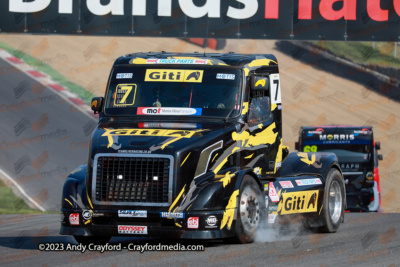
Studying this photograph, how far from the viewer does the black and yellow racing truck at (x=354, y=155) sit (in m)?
22.2

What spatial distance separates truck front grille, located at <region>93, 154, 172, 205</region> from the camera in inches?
386

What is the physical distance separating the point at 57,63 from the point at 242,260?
27025mm

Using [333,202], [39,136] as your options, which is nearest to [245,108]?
[333,202]

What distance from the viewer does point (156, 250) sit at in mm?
9977

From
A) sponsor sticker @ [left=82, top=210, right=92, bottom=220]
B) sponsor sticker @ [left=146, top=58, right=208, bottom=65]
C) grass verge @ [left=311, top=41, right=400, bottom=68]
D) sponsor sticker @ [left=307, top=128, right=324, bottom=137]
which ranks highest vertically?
sponsor sticker @ [left=146, top=58, right=208, bottom=65]

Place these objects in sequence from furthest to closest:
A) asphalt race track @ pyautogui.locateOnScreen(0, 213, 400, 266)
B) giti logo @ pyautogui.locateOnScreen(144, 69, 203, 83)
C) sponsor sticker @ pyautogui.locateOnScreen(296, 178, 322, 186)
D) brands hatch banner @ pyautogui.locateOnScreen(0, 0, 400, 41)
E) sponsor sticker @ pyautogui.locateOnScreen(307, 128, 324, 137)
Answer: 1. brands hatch banner @ pyautogui.locateOnScreen(0, 0, 400, 41)
2. sponsor sticker @ pyautogui.locateOnScreen(307, 128, 324, 137)
3. sponsor sticker @ pyautogui.locateOnScreen(296, 178, 322, 186)
4. giti logo @ pyautogui.locateOnScreen(144, 69, 203, 83)
5. asphalt race track @ pyautogui.locateOnScreen(0, 213, 400, 266)

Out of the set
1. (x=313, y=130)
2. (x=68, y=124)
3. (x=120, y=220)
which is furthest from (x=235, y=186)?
(x=68, y=124)

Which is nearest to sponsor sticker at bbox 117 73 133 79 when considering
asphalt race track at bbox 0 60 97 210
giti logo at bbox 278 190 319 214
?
giti logo at bbox 278 190 319 214

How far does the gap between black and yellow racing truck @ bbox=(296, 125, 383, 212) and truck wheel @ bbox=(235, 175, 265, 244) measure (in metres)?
11.9

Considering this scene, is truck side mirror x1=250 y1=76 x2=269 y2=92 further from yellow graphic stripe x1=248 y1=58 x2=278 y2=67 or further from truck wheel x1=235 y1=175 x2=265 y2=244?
truck wheel x1=235 y1=175 x2=265 y2=244

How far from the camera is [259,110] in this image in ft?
36.8

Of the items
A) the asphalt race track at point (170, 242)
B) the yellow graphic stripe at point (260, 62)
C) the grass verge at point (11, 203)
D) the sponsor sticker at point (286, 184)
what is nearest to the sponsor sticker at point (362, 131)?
the asphalt race track at point (170, 242)

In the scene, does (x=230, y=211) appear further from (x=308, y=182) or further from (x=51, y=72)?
(x=51, y=72)

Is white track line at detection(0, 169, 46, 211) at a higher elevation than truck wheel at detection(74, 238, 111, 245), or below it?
below
